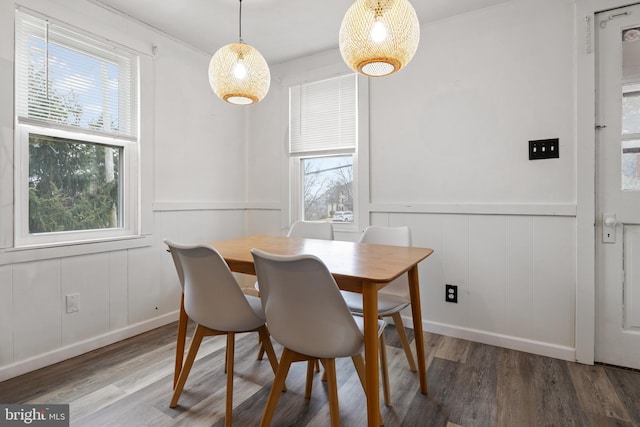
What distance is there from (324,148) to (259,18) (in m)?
1.18

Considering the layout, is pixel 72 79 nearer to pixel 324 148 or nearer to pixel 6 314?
pixel 6 314

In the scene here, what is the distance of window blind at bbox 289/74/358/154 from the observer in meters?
2.92

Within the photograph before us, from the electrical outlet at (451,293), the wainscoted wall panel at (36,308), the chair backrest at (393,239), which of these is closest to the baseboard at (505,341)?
the electrical outlet at (451,293)

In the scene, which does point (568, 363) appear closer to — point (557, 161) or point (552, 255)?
point (552, 255)

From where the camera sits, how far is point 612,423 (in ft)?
4.92

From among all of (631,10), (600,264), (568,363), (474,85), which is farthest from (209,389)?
(631,10)

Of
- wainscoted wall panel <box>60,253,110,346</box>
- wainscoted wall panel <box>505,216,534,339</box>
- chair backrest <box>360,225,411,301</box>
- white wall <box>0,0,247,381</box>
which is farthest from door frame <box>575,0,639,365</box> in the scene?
wainscoted wall panel <box>60,253,110,346</box>

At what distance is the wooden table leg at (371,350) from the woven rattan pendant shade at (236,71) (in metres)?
1.29

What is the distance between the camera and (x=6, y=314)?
6.08ft

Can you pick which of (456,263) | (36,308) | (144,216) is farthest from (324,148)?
(36,308)

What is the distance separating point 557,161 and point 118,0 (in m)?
3.17

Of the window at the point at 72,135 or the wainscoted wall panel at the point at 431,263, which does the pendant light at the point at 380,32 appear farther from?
the window at the point at 72,135

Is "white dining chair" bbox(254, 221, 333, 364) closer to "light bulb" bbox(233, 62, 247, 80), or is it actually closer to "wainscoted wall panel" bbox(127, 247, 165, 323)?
"wainscoted wall panel" bbox(127, 247, 165, 323)

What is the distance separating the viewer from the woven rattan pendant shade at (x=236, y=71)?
1.76 metres
